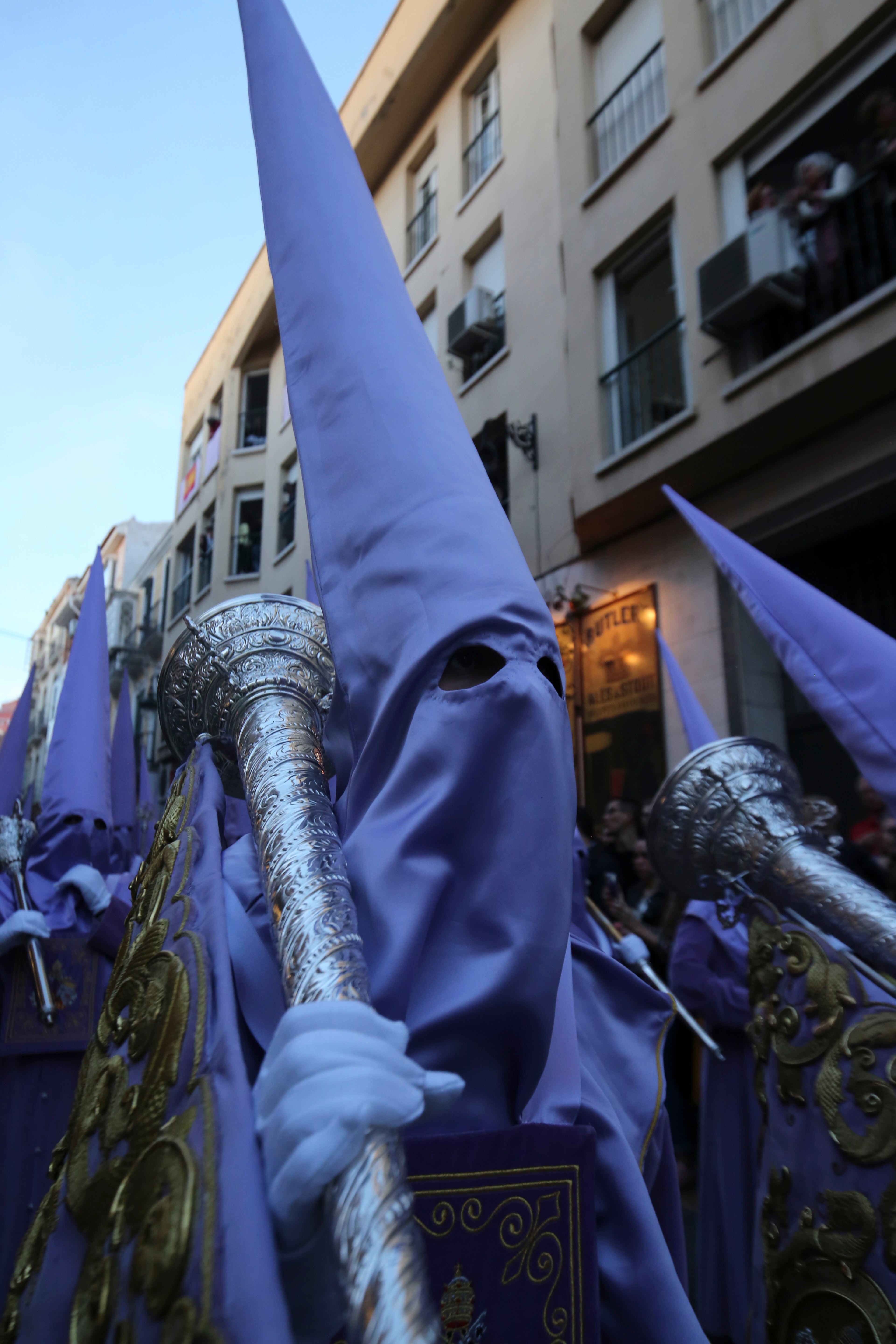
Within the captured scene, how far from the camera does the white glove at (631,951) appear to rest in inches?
155

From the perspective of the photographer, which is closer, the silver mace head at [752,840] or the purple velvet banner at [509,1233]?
the purple velvet banner at [509,1233]

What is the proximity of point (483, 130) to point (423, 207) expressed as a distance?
5.40 ft

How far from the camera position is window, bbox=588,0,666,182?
28.2 ft

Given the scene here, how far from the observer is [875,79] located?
6.46 meters

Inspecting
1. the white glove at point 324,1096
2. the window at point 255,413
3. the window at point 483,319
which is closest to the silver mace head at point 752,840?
the white glove at point 324,1096

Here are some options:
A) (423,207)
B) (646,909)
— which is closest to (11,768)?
(646,909)

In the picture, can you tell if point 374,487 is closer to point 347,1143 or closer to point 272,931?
point 272,931

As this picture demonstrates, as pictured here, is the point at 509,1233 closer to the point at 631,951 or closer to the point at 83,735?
the point at 631,951

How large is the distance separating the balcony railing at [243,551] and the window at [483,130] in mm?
8321

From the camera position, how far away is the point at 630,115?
8.91 metres

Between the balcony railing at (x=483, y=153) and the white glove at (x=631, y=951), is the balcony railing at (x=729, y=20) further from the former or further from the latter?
the white glove at (x=631, y=951)

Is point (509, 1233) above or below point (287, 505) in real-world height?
below

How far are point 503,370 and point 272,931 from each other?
10.1m

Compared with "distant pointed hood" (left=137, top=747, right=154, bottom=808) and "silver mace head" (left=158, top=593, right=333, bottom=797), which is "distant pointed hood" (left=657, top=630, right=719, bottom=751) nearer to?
→ "silver mace head" (left=158, top=593, right=333, bottom=797)
